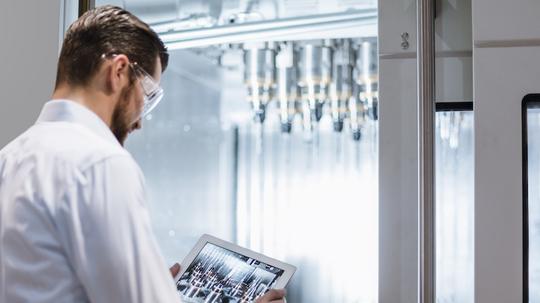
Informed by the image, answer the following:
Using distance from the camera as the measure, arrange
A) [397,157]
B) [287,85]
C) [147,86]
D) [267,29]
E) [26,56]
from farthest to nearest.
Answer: [287,85] < [267,29] < [26,56] < [397,157] < [147,86]

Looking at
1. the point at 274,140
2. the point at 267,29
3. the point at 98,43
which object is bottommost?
the point at 274,140

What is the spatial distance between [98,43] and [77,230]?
0.97 ft

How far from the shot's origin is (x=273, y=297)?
1326 mm

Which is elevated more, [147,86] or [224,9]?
[224,9]

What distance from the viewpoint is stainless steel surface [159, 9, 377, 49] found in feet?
6.79

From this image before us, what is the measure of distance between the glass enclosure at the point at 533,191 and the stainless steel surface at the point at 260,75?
1103 mm

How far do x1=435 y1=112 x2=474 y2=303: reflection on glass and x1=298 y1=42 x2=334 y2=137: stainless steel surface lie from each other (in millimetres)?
754

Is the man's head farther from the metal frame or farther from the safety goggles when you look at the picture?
the metal frame

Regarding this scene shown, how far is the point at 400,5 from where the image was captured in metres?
1.56

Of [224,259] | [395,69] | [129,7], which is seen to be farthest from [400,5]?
[129,7]

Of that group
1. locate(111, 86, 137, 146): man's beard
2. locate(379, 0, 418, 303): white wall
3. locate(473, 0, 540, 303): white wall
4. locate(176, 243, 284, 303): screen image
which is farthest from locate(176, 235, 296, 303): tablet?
locate(111, 86, 137, 146): man's beard

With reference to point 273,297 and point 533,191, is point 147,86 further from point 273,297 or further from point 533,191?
point 533,191

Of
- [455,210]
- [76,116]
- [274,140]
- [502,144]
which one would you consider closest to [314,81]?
[274,140]

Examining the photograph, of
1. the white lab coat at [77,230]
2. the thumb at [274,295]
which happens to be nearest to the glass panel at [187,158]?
the thumb at [274,295]
